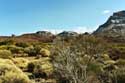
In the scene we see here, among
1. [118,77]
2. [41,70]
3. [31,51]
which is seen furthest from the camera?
[31,51]

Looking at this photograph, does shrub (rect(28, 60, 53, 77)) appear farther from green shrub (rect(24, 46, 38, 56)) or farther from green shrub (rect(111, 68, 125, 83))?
green shrub (rect(24, 46, 38, 56))

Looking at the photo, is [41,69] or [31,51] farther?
[31,51]

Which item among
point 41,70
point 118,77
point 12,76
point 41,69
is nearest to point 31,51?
point 41,69

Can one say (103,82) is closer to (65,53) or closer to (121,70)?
(121,70)

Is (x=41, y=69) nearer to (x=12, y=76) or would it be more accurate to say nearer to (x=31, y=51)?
(x=12, y=76)

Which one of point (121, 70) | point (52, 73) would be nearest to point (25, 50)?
point (52, 73)

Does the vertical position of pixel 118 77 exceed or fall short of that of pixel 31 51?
it falls short

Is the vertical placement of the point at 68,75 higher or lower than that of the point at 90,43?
lower

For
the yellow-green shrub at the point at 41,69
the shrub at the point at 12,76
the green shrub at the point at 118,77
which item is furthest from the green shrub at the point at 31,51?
the green shrub at the point at 118,77

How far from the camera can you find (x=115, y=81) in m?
19.6

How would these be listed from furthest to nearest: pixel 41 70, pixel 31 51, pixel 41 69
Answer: pixel 31 51
pixel 41 69
pixel 41 70

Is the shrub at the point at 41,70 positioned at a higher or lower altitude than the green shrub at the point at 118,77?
higher

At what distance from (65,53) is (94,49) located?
20.3ft

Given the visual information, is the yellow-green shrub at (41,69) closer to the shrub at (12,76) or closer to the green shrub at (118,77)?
the shrub at (12,76)
